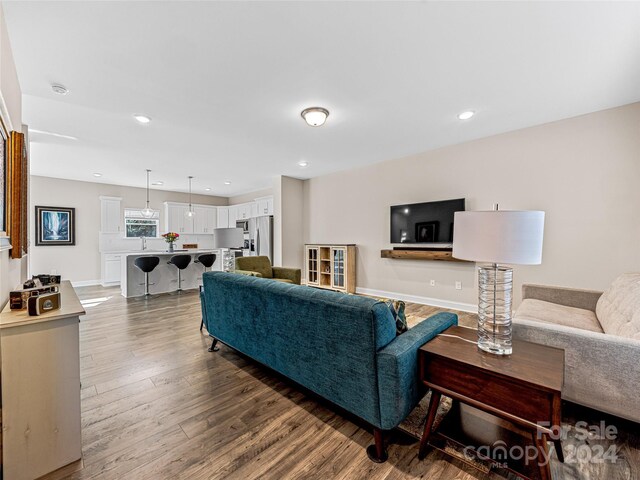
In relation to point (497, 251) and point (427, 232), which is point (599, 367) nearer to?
point (497, 251)

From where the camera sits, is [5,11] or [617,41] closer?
[5,11]

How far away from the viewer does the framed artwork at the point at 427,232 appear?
14.1 ft

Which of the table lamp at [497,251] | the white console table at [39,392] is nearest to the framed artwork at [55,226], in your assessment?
the white console table at [39,392]

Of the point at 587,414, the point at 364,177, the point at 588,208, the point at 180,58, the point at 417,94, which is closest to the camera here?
the point at 587,414

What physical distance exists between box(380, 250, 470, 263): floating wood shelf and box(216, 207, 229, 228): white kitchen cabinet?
5.60 metres

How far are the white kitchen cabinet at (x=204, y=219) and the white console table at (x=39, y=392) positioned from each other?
7.21 metres

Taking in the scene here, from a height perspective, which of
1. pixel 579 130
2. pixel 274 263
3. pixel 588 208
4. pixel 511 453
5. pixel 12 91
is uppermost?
pixel 579 130

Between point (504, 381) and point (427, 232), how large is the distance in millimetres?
3347

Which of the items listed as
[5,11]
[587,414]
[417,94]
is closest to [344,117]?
[417,94]

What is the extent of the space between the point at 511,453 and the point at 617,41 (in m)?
2.89

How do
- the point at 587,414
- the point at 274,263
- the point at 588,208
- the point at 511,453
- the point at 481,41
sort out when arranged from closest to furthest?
the point at 511,453 → the point at 587,414 → the point at 481,41 → the point at 588,208 → the point at 274,263

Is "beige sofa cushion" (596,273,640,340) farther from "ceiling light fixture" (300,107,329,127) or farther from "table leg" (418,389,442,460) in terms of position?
"ceiling light fixture" (300,107,329,127)

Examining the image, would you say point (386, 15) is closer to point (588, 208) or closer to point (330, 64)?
point (330, 64)

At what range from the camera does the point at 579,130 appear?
127 inches
